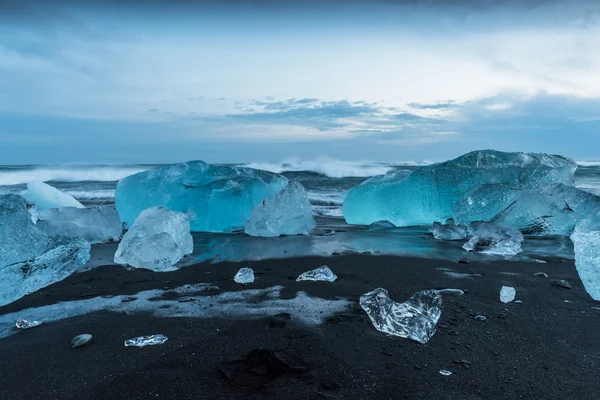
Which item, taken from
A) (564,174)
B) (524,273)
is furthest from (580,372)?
(564,174)

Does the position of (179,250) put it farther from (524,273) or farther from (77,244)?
(524,273)

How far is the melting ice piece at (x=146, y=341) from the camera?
1763 millimetres

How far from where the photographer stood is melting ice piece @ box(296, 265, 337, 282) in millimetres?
2730

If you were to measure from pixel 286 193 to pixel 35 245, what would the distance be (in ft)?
8.35

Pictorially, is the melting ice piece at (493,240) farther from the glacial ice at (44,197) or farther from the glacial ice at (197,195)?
the glacial ice at (44,197)

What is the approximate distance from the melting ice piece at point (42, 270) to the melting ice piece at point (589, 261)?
137 inches

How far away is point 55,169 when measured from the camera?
860 inches

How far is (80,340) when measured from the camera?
1790 millimetres

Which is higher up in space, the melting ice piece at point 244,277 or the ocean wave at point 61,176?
the melting ice piece at point 244,277

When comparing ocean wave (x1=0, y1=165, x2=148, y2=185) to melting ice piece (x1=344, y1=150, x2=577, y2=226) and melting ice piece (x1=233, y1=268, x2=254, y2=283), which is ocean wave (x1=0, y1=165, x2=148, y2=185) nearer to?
melting ice piece (x1=344, y1=150, x2=577, y2=226)

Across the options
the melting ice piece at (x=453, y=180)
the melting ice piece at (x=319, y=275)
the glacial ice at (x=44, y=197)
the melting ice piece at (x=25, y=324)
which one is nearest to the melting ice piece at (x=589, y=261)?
the melting ice piece at (x=319, y=275)

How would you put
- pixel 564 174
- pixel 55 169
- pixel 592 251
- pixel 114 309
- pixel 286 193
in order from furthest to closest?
pixel 55 169 < pixel 564 174 < pixel 286 193 < pixel 592 251 < pixel 114 309

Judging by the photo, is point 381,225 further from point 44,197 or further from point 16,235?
point 44,197

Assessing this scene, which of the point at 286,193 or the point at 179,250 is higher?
the point at 286,193
